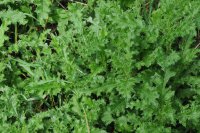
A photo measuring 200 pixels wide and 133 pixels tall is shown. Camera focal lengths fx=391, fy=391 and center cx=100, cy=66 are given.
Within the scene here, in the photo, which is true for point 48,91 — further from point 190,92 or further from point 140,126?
point 190,92

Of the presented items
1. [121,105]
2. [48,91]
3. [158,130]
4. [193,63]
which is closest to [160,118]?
[158,130]

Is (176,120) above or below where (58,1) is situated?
below

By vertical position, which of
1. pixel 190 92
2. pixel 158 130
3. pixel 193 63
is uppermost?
pixel 193 63

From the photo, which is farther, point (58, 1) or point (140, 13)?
point (58, 1)

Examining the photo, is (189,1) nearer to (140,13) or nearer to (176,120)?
(140,13)

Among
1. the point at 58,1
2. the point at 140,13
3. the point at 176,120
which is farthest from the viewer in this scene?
the point at 58,1

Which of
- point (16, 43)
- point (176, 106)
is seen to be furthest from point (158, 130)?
point (16, 43)

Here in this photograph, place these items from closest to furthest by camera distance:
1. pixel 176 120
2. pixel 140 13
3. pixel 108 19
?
pixel 176 120, pixel 108 19, pixel 140 13
